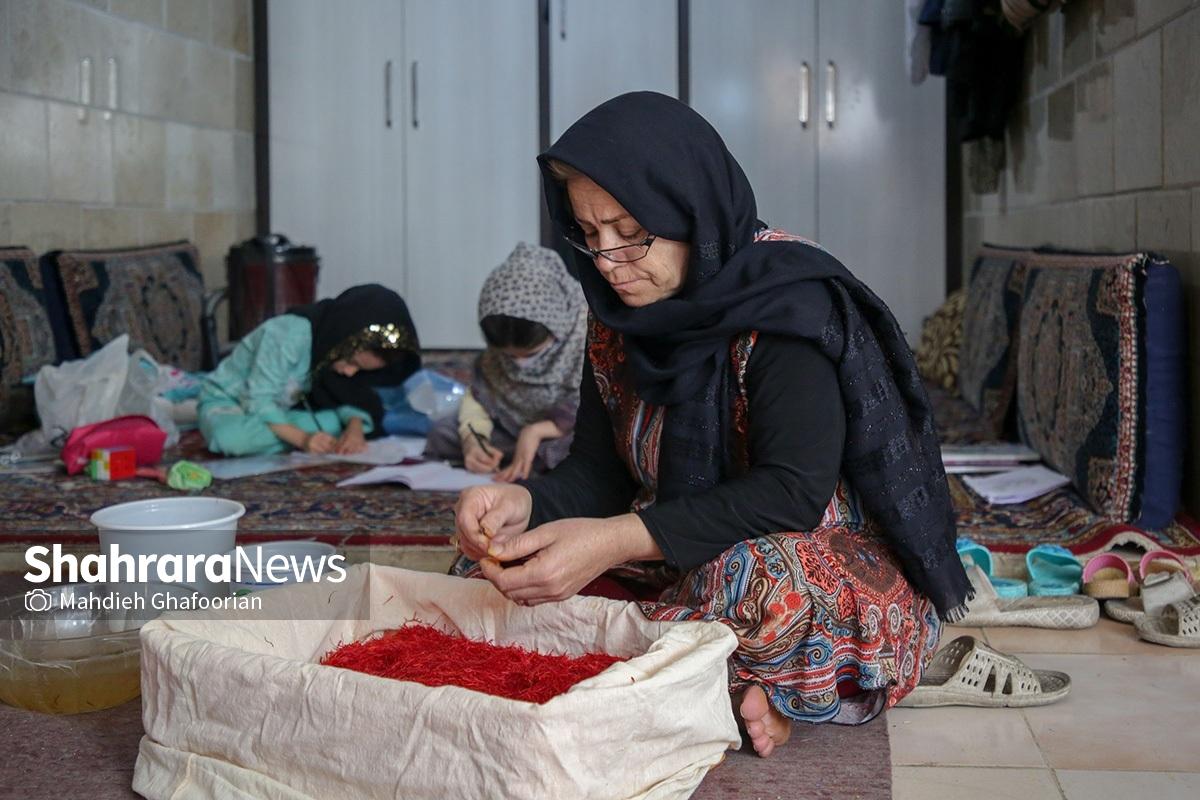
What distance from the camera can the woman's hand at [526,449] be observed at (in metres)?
3.39

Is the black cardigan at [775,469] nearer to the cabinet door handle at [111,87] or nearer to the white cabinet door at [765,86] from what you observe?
the cabinet door handle at [111,87]

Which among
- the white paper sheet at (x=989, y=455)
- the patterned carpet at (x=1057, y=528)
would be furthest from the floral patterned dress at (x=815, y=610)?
the white paper sheet at (x=989, y=455)

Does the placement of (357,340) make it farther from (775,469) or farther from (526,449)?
(775,469)

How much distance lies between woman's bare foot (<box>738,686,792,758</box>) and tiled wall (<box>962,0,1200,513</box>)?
4.99 feet

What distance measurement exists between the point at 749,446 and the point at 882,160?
4.29m

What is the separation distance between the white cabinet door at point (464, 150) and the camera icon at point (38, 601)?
397 centimetres

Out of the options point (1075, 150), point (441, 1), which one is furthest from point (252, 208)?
point (1075, 150)

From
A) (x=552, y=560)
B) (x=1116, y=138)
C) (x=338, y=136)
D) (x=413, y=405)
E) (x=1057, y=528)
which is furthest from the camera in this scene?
(x=338, y=136)

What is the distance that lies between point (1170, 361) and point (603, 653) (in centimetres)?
168

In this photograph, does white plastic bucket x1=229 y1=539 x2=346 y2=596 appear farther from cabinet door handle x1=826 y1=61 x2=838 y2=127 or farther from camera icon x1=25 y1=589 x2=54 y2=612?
cabinet door handle x1=826 y1=61 x2=838 y2=127

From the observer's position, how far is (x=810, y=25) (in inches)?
228

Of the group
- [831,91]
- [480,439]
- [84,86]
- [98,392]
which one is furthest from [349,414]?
[831,91]

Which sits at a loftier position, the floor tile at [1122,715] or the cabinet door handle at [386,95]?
the cabinet door handle at [386,95]

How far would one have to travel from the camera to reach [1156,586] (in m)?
2.43
